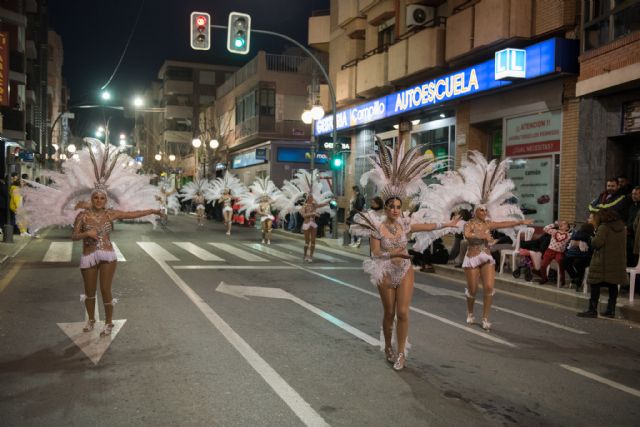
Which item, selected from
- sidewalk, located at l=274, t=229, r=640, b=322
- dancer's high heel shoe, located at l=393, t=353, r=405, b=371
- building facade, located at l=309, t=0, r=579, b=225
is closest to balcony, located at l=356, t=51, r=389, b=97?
building facade, located at l=309, t=0, r=579, b=225

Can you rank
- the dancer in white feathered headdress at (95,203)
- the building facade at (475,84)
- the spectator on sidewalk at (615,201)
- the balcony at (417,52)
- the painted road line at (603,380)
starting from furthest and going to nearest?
1. the balcony at (417,52)
2. the building facade at (475,84)
3. the spectator on sidewalk at (615,201)
4. the dancer in white feathered headdress at (95,203)
5. the painted road line at (603,380)

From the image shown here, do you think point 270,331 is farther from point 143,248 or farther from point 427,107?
point 427,107

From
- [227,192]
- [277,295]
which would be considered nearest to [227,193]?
[227,192]

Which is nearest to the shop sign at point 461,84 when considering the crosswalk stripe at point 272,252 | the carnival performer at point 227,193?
the carnival performer at point 227,193

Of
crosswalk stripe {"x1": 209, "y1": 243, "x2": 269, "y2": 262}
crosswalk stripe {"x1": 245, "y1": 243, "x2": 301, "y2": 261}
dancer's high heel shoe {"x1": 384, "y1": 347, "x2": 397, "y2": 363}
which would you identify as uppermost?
dancer's high heel shoe {"x1": 384, "y1": 347, "x2": 397, "y2": 363}

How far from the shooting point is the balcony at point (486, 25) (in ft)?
56.2

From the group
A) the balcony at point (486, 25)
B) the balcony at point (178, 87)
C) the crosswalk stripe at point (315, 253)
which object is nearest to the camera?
the balcony at point (486, 25)

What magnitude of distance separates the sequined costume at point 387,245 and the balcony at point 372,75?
1864 cm

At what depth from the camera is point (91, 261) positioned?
300 inches

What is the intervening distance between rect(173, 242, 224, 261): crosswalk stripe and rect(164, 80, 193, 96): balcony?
6172 centimetres

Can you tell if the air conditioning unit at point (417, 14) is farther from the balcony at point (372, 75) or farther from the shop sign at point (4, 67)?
the shop sign at point (4, 67)

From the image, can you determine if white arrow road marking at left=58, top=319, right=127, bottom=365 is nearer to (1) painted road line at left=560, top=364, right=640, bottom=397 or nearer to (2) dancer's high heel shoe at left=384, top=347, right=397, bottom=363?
(2) dancer's high heel shoe at left=384, top=347, right=397, bottom=363

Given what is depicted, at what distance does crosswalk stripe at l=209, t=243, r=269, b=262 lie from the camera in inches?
663

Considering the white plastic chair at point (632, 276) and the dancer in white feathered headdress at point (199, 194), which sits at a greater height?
the dancer in white feathered headdress at point (199, 194)
